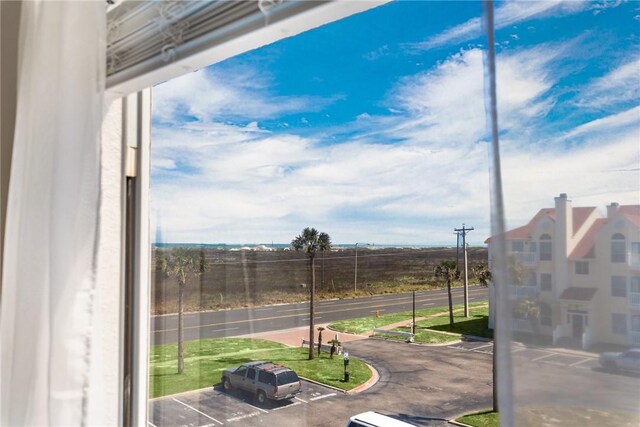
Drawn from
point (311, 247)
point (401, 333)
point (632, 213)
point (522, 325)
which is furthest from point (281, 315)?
point (632, 213)

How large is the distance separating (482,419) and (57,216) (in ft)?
2.88

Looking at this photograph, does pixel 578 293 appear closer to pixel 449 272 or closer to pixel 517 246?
pixel 517 246

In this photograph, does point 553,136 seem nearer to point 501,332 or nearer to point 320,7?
point 501,332

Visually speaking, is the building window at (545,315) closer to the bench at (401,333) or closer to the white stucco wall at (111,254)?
the bench at (401,333)

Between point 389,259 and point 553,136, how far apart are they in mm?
405

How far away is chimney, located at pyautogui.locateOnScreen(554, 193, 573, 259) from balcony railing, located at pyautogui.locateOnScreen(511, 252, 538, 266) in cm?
3

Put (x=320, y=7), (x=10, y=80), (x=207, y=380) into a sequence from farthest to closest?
(x=10, y=80), (x=207, y=380), (x=320, y=7)

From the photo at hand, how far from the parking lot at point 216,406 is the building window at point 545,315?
53cm

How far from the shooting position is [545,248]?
619 millimetres

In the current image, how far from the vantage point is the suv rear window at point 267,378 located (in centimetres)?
117

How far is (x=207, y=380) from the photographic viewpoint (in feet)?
4.29

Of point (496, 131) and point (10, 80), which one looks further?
point (10, 80)

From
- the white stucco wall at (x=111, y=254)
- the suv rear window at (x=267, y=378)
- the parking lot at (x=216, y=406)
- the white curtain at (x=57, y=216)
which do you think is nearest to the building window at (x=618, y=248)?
the parking lot at (x=216, y=406)

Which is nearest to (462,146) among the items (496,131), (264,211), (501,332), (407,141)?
(407,141)
